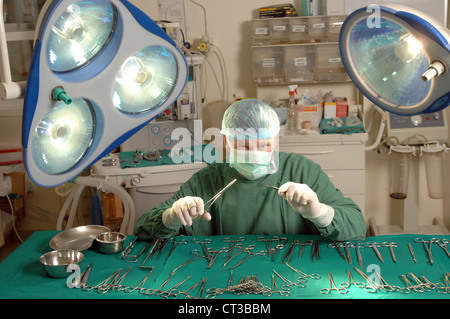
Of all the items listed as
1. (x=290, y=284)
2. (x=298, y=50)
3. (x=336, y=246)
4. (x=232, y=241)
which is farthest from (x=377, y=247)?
(x=298, y=50)

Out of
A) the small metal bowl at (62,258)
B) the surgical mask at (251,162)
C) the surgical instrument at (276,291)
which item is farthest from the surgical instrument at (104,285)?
the surgical mask at (251,162)

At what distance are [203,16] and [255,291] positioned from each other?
269 cm

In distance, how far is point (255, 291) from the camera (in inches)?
65.7

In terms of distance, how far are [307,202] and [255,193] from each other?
368 millimetres

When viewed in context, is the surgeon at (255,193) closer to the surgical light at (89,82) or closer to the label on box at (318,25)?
the surgical light at (89,82)

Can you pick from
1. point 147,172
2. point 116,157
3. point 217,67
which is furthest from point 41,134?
point 217,67

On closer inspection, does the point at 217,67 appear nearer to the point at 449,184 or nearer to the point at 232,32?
the point at 232,32

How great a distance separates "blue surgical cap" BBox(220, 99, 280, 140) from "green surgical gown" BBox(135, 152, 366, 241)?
0.21m

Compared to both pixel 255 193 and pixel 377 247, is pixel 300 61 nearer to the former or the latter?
pixel 255 193

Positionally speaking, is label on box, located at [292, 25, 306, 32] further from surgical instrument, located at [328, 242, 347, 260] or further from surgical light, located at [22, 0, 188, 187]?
surgical light, located at [22, 0, 188, 187]

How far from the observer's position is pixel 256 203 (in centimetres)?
222

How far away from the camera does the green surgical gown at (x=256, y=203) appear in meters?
2.18

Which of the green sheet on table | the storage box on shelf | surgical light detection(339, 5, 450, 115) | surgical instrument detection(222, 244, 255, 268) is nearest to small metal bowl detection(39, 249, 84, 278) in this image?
the green sheet on table

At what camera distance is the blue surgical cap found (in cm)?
210
